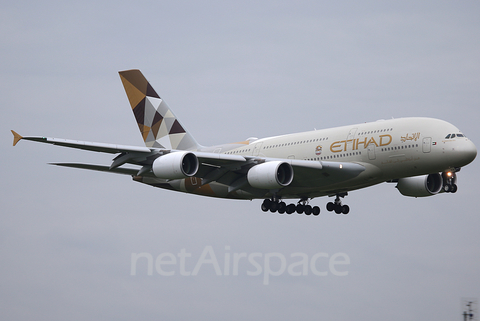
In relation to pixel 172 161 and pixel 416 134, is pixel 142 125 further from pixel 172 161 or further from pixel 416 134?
pixel 416 134

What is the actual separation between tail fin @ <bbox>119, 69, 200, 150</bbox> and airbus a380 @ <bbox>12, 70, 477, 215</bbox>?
5052 millimetres

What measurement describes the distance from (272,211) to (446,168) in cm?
1094

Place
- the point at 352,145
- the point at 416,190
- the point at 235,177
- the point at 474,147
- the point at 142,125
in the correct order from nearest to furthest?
the point at 474,147, the point at 352,145, the point at 235,177, the point at 416,190, the point at 142,125

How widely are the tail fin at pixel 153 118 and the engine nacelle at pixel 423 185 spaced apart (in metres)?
14.6

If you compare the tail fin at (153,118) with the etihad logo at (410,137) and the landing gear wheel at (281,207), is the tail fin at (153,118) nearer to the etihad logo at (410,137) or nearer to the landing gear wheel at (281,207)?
the landing gear wheel at (281,207)

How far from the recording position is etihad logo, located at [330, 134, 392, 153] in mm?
34812

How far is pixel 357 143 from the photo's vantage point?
117 feet

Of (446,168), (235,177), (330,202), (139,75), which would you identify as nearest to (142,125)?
(139,75)

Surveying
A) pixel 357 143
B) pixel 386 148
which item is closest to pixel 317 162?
pixel 357 143

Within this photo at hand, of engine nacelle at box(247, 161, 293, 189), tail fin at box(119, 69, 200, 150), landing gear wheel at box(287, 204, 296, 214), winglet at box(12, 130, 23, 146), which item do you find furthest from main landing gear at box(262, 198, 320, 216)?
winglet at box(12, 130, 23, 146)

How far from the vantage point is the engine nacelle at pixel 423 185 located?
40.8 metres

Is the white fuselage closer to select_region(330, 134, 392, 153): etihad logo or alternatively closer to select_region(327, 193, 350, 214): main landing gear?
select_region(330, 134, 392, 153): etihad logo

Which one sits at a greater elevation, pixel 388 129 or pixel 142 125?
pixel 142 125

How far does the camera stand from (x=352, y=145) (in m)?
35.9
